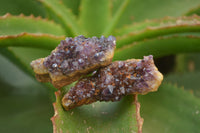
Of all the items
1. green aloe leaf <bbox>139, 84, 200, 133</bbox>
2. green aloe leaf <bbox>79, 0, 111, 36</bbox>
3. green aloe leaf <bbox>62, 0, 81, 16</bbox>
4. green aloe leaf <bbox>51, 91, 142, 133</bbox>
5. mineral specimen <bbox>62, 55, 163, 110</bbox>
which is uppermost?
green aloe leaf <bbox>62, 0, 81, 16</bbox>

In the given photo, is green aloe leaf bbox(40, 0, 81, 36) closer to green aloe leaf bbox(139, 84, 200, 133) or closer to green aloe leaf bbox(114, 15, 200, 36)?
green aloe leaf bbox(114, 15, 200, 36)

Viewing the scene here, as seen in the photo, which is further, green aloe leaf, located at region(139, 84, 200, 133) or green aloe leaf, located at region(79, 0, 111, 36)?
green aloe leaf, located at region(79, 0, 111, 36)

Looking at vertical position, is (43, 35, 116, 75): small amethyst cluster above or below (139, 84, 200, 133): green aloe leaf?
above

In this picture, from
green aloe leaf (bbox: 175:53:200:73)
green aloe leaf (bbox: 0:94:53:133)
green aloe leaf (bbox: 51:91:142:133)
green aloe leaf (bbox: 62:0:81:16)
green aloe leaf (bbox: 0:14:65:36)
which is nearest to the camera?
green aloe leaf (bbox: 51:91:142:133)

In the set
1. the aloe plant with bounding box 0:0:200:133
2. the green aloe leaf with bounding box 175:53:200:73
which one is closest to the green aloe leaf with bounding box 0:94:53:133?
the aloe plant with bounding box 0:0:200:133

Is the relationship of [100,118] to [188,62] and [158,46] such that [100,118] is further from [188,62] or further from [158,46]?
Answer: [188,62]

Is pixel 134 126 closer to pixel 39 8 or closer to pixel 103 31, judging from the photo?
pixel 103 31

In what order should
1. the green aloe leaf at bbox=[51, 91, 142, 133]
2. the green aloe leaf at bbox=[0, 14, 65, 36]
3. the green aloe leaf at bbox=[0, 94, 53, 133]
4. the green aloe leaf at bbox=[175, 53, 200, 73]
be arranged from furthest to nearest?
the green aloe leaf at bbox=[175, 53, 200, 73]
the green aloe leaf at bbox=[0, 94, 53, 133]
the green aloe leaf at bbox=[0, 14, 65, 36]
the green aloe leaf at bbox=[51, 91, 142, 133]
